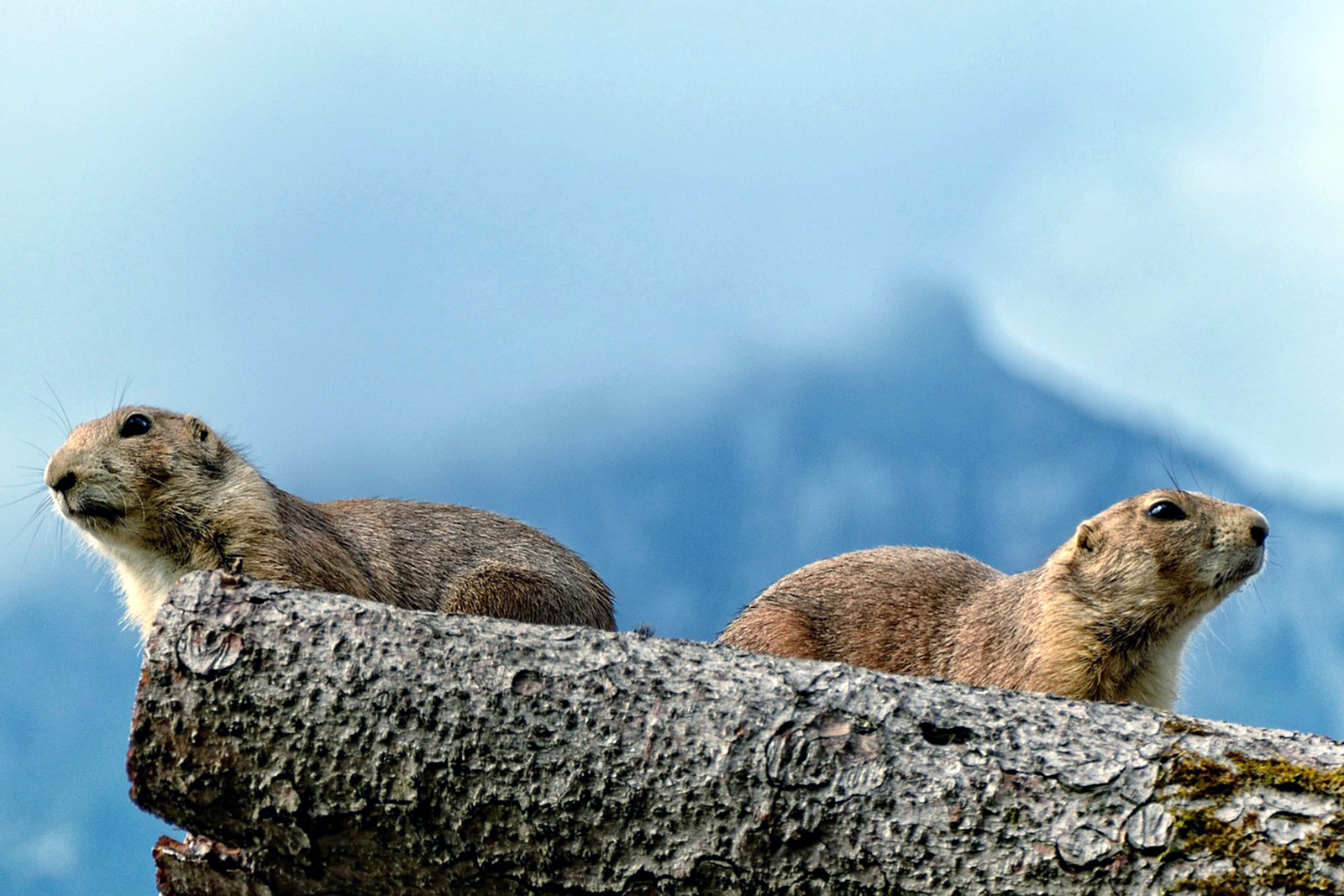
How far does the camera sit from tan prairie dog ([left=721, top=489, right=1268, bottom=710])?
913cm

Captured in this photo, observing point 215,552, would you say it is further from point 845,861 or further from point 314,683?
point 845,861

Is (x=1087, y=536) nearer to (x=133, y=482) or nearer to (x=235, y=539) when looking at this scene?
(x=235, y=539)

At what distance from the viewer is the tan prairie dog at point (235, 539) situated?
28.8ft

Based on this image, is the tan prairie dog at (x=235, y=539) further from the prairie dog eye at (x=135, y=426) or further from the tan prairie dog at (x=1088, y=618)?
the tan prairie dog at (x=1088, y=618)

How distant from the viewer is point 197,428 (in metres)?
9.38

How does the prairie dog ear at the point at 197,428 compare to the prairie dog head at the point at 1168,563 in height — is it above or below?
above

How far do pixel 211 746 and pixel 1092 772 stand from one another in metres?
3.56

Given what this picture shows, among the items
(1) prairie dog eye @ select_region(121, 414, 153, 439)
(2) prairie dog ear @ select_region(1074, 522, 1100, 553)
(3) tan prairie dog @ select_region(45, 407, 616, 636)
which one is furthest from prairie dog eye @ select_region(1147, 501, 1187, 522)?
(1) prairie dog eye @ select_region(121, 414, 153, 439)

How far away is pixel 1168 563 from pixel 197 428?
665 centimetres

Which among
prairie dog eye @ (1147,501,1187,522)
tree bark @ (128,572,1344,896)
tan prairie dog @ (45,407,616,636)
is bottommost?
tree bark @ (128,572,1344,896)

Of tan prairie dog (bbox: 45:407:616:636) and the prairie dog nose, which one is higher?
the prairie dog nose

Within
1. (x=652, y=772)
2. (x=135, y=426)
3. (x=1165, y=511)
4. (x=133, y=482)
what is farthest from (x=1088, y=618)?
(x=135, y=426)

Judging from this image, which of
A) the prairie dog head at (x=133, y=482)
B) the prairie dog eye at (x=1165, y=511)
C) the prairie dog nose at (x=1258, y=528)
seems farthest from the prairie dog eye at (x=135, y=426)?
the prairie dog nose at (x=1258, y=528)

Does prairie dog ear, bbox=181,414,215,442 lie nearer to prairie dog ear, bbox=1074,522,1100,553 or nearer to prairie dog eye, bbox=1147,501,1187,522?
prairie dog ear, bbox=1074,522,1100,553
